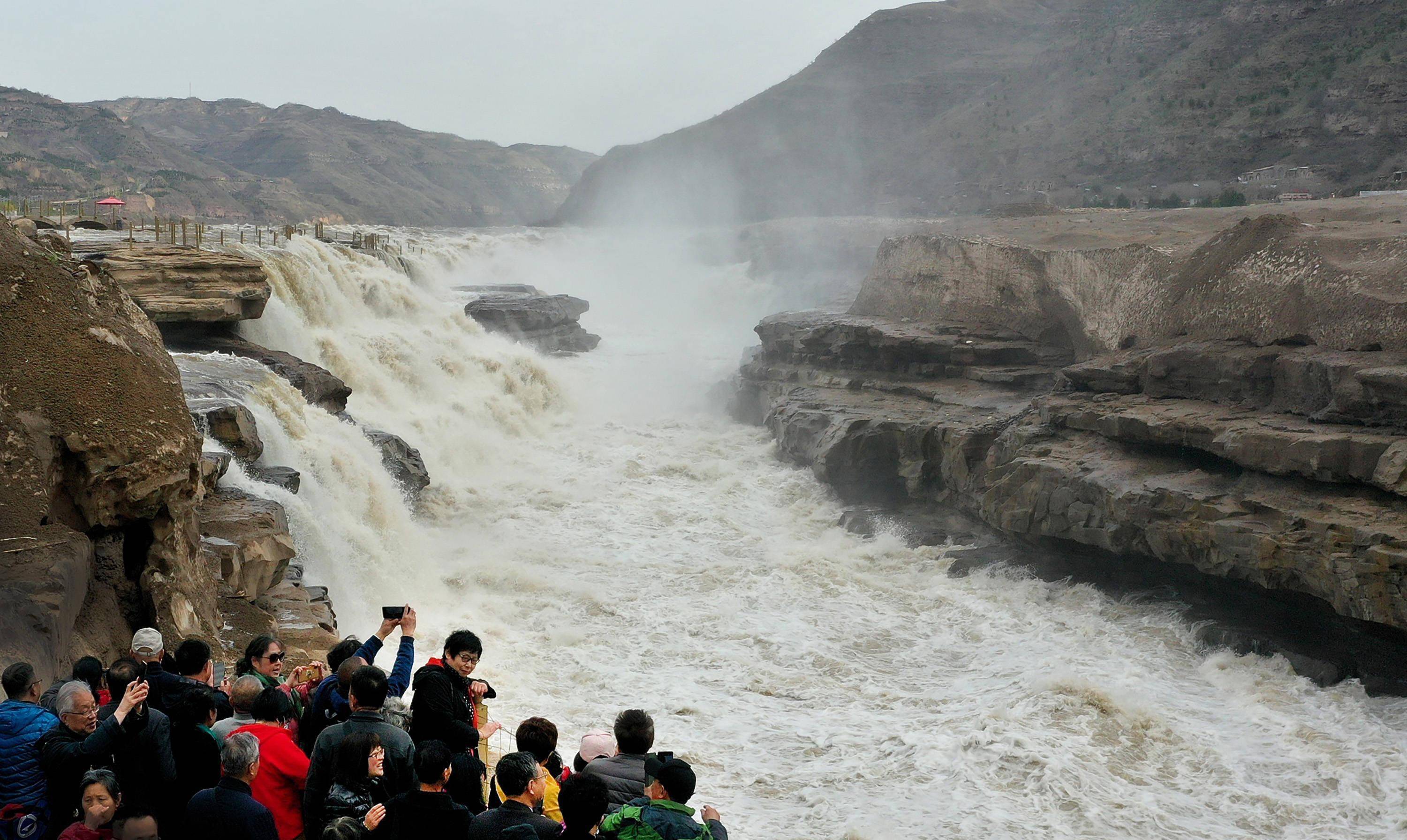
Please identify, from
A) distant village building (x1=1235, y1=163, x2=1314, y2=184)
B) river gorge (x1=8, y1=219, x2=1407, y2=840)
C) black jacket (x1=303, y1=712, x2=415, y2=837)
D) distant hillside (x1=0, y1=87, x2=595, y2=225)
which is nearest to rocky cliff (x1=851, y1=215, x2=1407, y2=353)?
river gorge (x1=8, y1=219, x2=1407, y2=840)

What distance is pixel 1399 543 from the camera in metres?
9.97

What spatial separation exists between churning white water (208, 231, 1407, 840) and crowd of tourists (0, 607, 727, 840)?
4.43m

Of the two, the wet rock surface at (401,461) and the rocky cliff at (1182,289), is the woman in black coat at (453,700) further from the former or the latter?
the wet rock surface at (401,461)

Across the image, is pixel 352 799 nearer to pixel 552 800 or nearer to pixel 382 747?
pixel 382 747

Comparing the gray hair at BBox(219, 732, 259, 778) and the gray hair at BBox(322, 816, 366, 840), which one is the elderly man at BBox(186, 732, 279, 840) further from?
the gray hair at BBox(322, 816, 366, 840)

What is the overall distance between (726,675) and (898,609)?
315 centimetres

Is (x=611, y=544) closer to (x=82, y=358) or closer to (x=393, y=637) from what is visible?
(x=393, y=637)

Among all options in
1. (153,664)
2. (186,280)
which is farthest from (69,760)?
(186,280)

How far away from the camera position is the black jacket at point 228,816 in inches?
154

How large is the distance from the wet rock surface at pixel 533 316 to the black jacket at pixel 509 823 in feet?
78.9

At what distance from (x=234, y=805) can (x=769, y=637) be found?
943 centimetres

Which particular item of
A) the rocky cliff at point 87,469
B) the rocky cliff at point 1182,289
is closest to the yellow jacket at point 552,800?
the rocky cliff at point 87,469

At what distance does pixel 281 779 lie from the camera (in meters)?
4.48

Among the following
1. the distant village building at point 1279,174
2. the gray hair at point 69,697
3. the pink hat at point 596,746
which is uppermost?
the distant village building at point 1279,174
